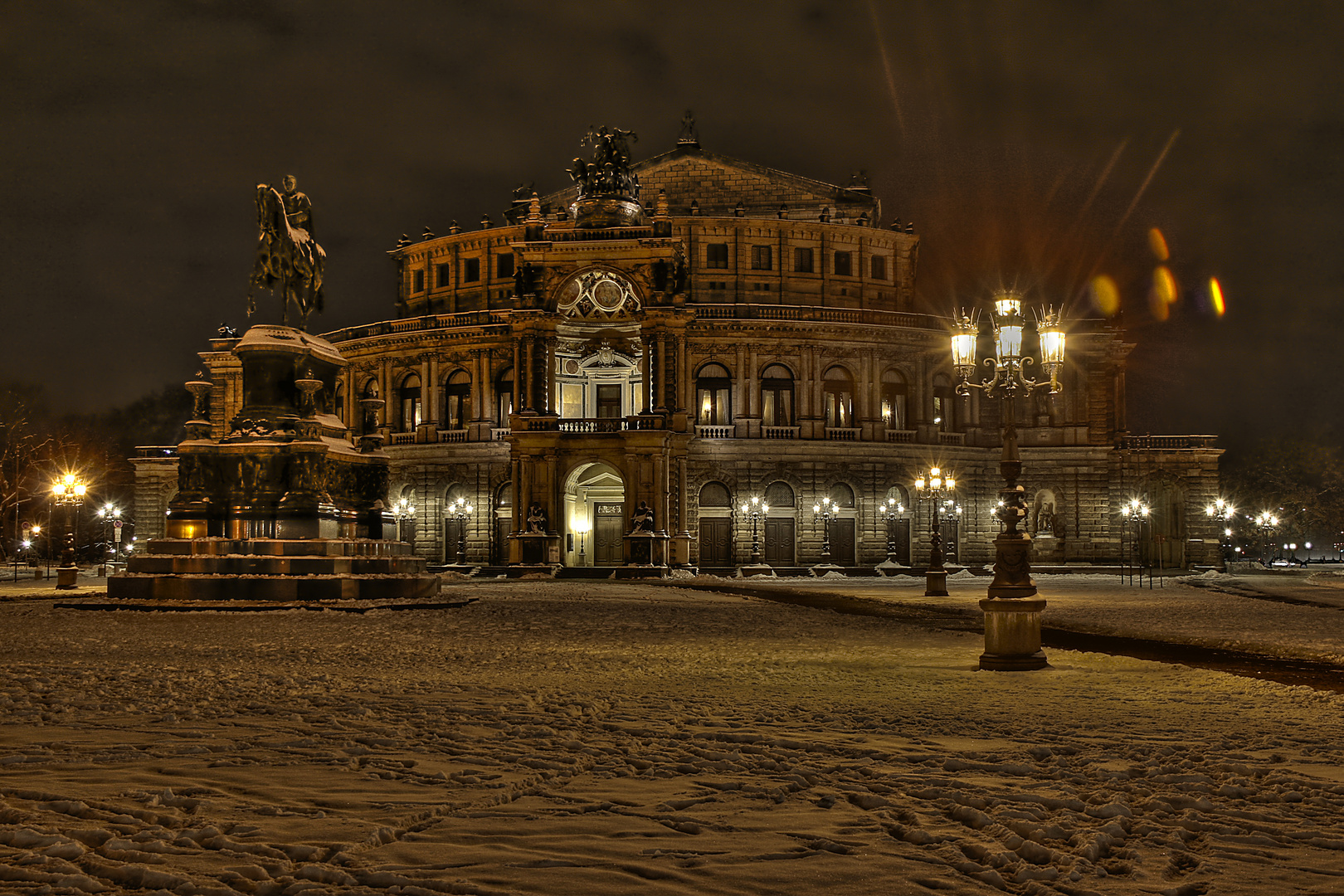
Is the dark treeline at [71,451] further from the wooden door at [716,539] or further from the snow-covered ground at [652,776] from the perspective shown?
the snow-covered ground at [652,776]

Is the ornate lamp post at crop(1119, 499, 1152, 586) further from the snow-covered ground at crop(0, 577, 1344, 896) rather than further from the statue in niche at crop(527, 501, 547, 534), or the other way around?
the snow-covered ground at crop(0, 577, 1344, 896)

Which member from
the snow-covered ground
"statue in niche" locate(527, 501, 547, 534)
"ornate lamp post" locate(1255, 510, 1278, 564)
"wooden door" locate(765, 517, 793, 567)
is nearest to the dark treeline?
"statue in niche" locate(527, 501, 547, 534)

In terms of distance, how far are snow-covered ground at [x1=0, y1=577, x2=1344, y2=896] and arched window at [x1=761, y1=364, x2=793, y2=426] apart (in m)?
40.6

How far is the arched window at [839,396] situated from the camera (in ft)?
178

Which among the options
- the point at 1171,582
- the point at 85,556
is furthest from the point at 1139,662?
the point at 85,556

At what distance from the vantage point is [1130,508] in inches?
2088

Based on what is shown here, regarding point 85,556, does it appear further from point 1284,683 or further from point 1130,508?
point 1284,683

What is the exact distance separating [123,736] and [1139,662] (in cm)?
1104

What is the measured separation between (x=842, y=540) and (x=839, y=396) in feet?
24.2

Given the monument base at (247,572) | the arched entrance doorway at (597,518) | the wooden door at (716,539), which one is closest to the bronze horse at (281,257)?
the monument base at (247,572)

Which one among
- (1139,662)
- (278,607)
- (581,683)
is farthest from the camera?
(278,607)

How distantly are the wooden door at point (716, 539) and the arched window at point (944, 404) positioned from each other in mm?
12984

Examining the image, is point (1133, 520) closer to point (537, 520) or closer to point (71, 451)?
point (537, 520)

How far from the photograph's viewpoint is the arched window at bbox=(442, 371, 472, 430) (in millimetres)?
56469
